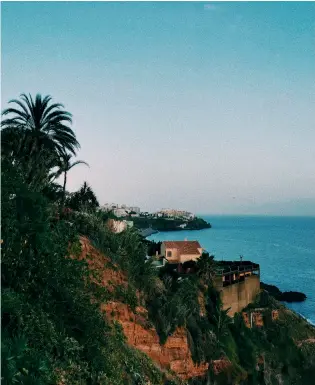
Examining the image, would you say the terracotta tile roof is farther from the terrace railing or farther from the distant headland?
the distant headland

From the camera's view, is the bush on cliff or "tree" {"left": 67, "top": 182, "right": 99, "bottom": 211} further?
"tree" {"left": 67, "top": 182, "right": 99, "bottom": 211}

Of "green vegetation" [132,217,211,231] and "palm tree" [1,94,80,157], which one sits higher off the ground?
"palm tree" [1,94,80,157]

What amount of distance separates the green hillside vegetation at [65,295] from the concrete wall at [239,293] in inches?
79.1

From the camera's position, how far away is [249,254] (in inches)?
3253

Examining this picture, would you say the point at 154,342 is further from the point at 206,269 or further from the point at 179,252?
the point at 179,252

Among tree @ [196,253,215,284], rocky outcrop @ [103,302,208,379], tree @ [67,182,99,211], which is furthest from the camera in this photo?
tree @ [196,253,215,284]

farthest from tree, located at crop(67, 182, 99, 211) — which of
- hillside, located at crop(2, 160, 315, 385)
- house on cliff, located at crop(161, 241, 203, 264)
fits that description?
house on cliff, located at crop(161, 241, 203, 264)

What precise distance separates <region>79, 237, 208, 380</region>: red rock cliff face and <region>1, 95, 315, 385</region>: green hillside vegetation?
0.96ft

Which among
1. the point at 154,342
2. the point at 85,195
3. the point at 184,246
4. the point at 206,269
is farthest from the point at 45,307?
the point at 184,246

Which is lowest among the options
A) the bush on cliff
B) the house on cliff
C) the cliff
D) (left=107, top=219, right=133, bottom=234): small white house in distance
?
the cliff

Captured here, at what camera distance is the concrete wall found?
80.8 ft

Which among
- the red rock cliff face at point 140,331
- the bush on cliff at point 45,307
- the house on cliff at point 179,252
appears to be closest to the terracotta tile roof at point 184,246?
the house on cliff at point 179,252

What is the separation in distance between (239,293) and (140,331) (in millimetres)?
16046

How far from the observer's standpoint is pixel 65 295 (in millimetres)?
8922
